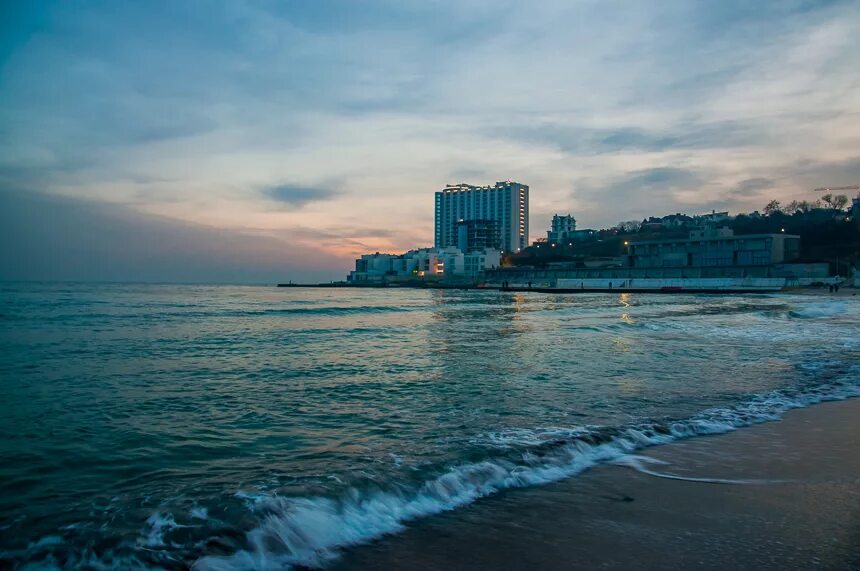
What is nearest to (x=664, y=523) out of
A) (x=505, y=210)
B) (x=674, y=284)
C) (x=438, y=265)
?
(x=674, y=284)

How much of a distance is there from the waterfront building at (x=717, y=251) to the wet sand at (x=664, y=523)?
296 feet

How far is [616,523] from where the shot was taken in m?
4.22

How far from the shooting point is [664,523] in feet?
13.8

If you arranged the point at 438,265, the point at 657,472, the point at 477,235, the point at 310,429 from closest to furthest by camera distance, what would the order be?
the point at 657,472, the point at 310,429, the point at 438,265, the point at 477,235

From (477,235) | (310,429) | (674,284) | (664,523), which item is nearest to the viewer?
(664,523)

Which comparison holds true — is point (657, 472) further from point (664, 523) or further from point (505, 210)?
point (505, 210)

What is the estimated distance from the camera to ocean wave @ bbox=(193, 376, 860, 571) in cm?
384

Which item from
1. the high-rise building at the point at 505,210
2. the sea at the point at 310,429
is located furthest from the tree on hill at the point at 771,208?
the sea at the point at 310,429

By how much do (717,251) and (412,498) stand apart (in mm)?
99353

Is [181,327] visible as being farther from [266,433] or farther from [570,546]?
[570,546]

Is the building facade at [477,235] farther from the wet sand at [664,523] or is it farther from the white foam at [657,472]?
the wet sand at [664,523]

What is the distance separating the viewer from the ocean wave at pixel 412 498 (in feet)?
12.6

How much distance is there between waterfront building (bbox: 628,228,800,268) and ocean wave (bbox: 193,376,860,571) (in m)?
89.6

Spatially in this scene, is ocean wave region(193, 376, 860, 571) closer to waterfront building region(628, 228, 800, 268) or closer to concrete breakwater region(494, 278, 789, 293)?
concrete breakwater region(494, 278, 789, 293)
